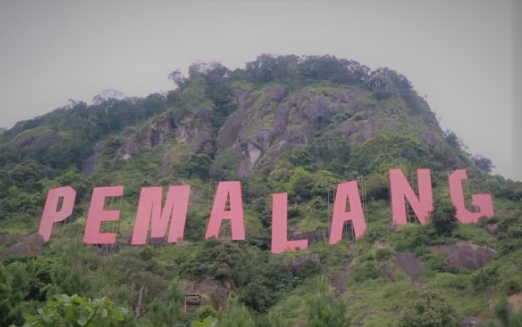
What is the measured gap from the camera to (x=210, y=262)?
20.8 meters

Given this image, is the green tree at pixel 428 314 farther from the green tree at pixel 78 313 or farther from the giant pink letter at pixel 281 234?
the green tree at pixel 78 313

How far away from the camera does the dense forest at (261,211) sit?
13.2 m

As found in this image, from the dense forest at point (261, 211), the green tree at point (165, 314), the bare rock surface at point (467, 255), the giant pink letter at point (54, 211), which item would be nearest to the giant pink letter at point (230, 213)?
the dense forest at point (261, 211)

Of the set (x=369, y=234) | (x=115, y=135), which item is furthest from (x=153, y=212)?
(x=115, y=135)

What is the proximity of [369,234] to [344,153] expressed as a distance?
1202cm

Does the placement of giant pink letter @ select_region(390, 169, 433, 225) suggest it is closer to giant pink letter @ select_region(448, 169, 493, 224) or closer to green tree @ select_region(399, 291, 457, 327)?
giant pink letter @ select_region(448, 169, 493, 224)

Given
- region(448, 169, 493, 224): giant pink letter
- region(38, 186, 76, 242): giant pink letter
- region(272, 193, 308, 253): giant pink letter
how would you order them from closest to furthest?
region(448, 169, 493, 224): giant pink letter → region(272, 193, 308, 253): giant pink letter → region(38, 186, 76, 242): giant pink letter

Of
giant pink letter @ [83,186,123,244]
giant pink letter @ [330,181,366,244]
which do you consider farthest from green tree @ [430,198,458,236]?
giant pink letter @ [83,186,123,244]

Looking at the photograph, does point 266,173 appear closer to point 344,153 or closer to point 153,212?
point 344,153

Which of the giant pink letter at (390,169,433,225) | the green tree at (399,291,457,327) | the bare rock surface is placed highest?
the giant pink letter at (390,169,433,225)

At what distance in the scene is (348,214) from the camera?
2334 centimetres

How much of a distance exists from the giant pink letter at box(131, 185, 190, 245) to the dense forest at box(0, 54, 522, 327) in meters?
0.82

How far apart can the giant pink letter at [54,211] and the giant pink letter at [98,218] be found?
5.27 ft

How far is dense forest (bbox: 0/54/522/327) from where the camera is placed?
13.2 meters
